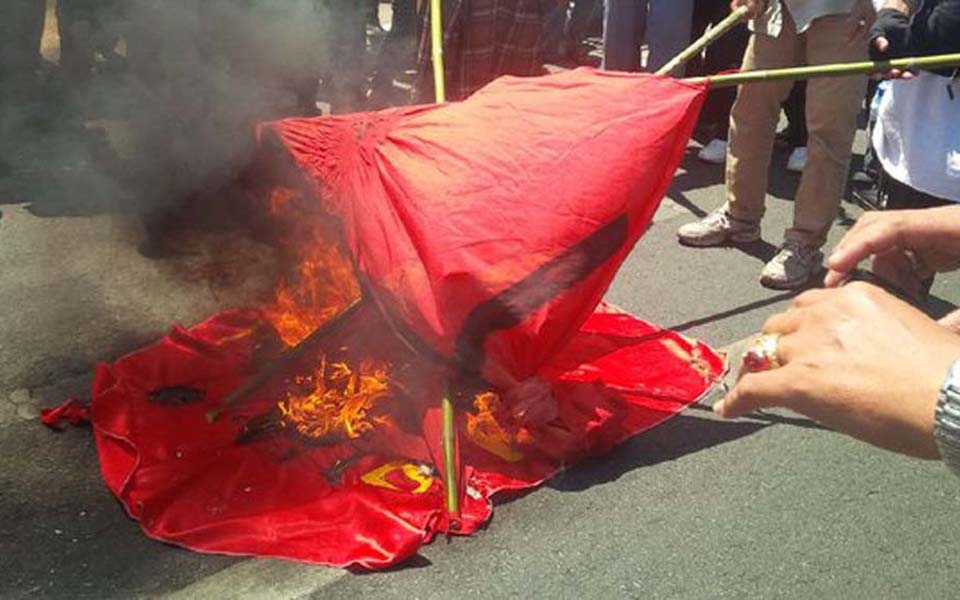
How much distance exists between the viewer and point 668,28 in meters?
6.22

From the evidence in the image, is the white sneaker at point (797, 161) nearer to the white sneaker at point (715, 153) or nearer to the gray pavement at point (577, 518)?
the white sneaker at point (715, 153)

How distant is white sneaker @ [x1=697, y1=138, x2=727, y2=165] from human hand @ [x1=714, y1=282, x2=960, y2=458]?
5.27 meters

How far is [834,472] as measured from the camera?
3.11 meters

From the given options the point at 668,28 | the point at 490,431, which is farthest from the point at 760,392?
the point at 668,28

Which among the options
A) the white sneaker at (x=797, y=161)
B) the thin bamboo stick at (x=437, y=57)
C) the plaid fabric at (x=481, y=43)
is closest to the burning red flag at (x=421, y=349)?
the thin bamboo stick at (x=437, y=57)

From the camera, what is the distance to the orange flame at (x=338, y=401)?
306 centimetres

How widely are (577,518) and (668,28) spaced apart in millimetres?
4387

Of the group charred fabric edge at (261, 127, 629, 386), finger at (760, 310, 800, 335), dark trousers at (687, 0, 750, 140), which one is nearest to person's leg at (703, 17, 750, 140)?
dark trousers at (687, 0, 750, 140)

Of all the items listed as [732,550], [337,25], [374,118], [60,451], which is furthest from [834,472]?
[337,25]

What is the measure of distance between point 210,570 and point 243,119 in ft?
8.33

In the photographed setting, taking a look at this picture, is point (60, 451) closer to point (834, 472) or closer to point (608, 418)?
point (608, 418)

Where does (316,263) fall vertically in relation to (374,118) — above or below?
below

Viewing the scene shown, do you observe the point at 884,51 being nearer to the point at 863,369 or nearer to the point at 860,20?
the point at 860,20

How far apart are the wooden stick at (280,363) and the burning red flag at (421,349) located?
0.08ft
